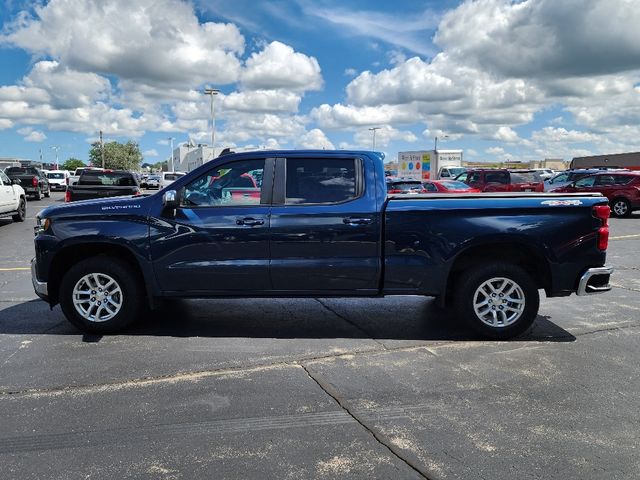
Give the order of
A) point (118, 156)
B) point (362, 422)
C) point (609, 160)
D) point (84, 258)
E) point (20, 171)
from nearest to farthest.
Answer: point (362, 422) < point (84, 258) < point (20, 171) < point (609, 160) < point (118, 156)

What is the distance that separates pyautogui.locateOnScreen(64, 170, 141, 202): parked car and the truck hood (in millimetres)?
9213

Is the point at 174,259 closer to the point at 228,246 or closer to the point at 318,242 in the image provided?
the point at 228,246

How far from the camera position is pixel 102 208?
17.6 ft

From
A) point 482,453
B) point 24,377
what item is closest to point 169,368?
point 24,377

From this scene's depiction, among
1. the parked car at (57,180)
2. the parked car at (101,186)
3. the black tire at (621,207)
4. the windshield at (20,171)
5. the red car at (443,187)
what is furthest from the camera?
the parked car at (57,180)

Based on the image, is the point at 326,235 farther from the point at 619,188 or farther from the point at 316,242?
the point at 619,188

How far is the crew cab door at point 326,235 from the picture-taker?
5199mm

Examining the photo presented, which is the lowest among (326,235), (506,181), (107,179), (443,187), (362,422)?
(362,422)

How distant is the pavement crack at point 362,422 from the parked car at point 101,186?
447 inches

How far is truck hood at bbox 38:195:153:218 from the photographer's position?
5.35m

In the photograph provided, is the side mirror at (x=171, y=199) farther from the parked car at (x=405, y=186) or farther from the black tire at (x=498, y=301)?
the parked car at (x=405, y=186)

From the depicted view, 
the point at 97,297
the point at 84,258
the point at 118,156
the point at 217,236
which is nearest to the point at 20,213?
the point at 84,258

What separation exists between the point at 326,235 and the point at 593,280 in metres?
2.64

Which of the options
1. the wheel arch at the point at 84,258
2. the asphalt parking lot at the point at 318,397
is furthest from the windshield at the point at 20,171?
the wheel arch at the point at 84,258
